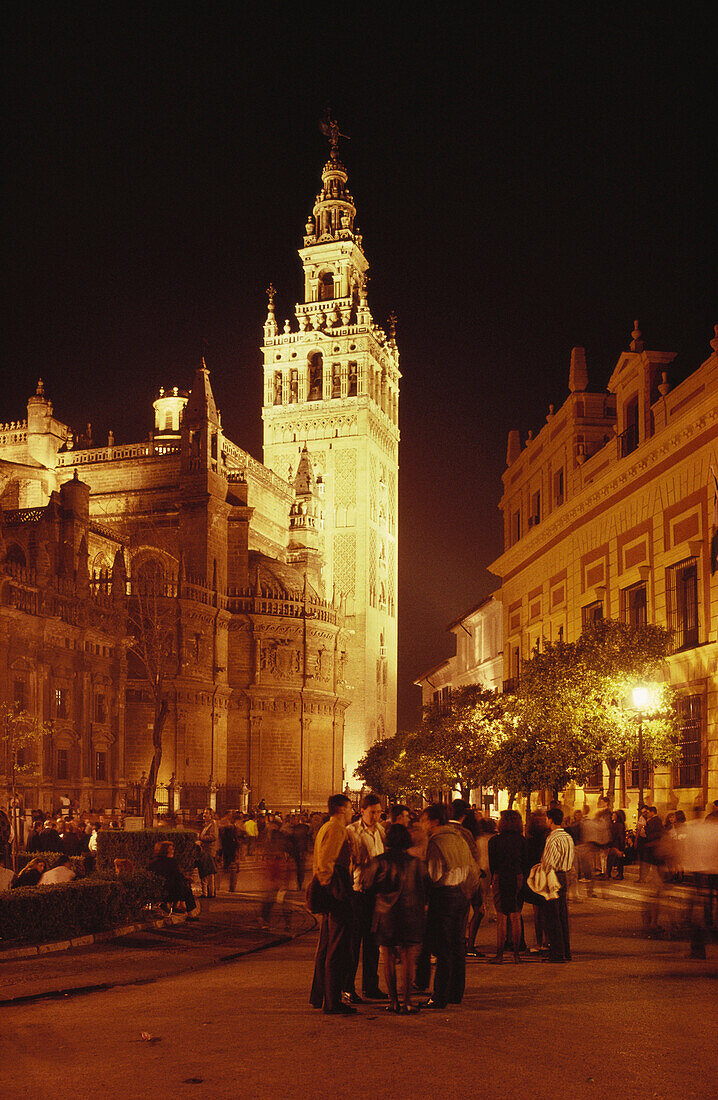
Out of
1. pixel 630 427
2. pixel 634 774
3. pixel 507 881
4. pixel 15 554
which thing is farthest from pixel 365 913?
pixel 15 554

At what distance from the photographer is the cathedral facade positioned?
149ft

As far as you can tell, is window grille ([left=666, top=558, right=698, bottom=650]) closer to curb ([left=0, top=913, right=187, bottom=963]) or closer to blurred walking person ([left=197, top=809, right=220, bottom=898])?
blurred walking person ([left=197, top=809, right=220, bottom=898])

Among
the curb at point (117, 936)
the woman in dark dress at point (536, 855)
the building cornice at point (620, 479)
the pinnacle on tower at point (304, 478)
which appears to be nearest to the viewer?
the curb at point (117, 936)

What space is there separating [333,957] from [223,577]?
52.9m

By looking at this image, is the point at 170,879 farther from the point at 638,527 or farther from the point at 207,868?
the point at 638,527

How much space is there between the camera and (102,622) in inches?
1897

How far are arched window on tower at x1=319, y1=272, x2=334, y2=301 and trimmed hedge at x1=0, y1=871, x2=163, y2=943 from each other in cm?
8363

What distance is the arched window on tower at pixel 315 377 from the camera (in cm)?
9256

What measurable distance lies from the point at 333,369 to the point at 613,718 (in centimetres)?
→ 7000

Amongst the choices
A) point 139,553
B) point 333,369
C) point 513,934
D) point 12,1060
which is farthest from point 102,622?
point 333,369

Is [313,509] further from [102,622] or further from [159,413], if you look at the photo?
[102,622]

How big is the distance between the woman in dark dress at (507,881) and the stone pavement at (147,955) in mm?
3398

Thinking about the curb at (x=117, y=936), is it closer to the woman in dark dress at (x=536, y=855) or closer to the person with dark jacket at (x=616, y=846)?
the woman in dark dress at (x=536, y=855)

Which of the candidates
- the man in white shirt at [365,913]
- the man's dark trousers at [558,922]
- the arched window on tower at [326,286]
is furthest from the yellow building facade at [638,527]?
the arched window on tower at [326,286]
